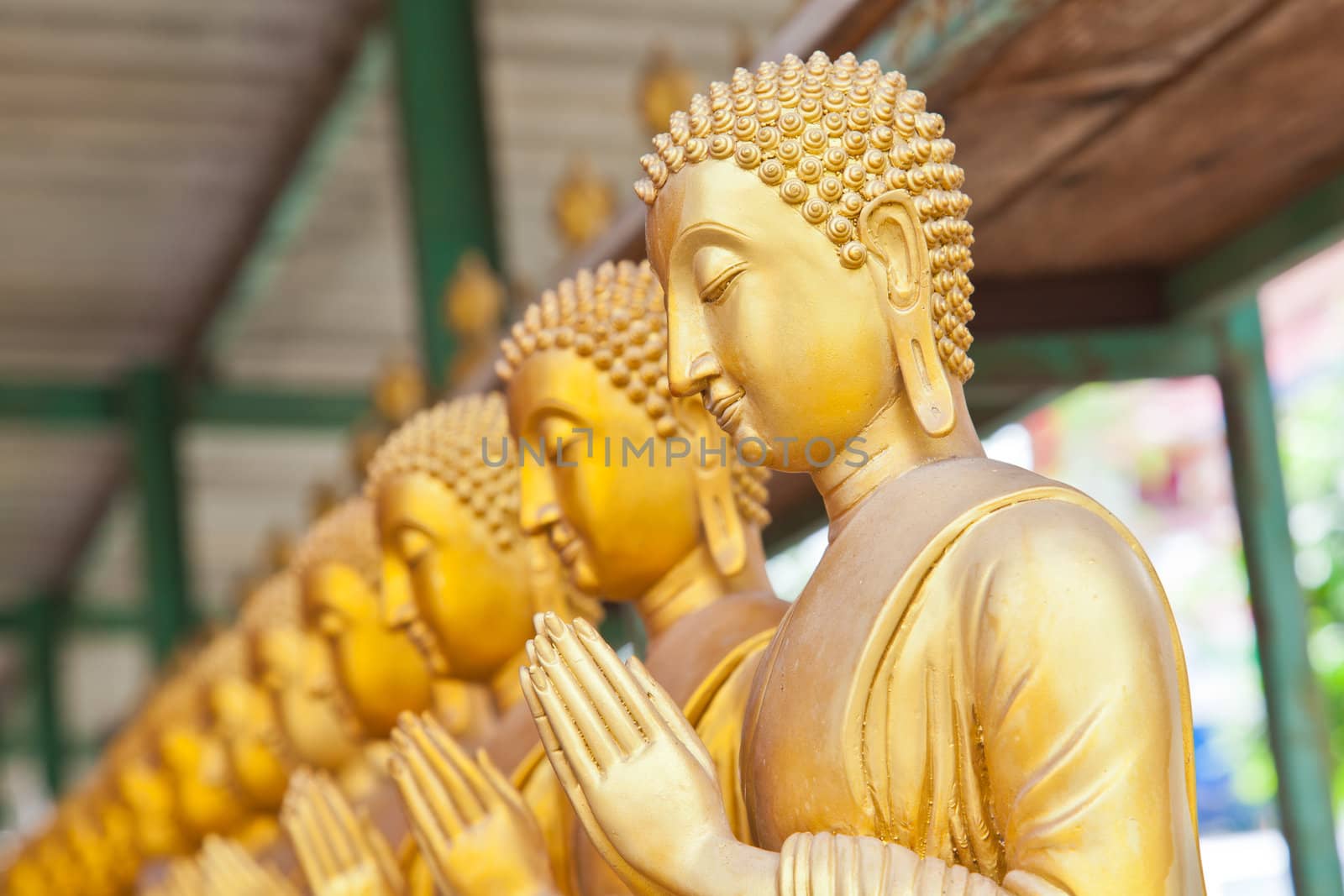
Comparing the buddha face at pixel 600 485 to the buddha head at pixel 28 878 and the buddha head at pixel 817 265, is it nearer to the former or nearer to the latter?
the buddha head at pixel 817 265

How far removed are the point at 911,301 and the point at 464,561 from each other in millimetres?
1583

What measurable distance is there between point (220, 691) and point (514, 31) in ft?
13.0

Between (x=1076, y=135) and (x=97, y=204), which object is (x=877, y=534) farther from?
(x=97, y=204)

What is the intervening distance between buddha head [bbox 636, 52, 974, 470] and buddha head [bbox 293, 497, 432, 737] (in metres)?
2.09

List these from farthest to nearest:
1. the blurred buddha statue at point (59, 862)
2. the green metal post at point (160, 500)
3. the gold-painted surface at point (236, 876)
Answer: the green metal post at point (160, 500), the blurred buddha statue at point (59, 862), the gold-painted surface at point (236, 876)

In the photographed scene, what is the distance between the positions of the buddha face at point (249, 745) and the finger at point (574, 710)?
3555 mm

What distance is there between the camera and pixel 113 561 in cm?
1731

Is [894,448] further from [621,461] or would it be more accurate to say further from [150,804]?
[150,804]

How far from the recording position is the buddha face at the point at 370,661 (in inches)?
171

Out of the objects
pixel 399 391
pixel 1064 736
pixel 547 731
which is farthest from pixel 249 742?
pixel 1064 736

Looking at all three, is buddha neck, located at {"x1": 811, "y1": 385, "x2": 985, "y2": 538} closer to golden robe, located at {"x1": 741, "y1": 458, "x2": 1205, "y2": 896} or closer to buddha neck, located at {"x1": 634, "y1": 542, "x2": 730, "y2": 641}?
golden robe, located at {"x1": 741, "y1": 458, "x2": 1205, "y2": 896}

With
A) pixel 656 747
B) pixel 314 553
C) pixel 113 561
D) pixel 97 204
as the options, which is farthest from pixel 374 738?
pixel 113 561

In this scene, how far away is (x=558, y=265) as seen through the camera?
14.2ft

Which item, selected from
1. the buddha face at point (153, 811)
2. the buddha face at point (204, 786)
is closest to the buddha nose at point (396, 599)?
the buddha face at point (204, 786)
